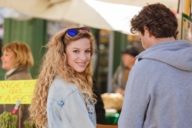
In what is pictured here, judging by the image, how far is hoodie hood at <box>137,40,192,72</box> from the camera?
110 inches

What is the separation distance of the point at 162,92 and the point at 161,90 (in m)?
0.01

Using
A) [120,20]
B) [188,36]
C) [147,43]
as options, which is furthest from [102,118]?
[147,43]

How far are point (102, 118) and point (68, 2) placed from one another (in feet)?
4.20

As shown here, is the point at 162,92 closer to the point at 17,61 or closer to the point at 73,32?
the point at 73,32

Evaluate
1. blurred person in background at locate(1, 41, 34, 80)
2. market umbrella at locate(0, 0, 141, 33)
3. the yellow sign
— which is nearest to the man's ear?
the yellow sign

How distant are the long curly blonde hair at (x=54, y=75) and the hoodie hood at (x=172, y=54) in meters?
0.56

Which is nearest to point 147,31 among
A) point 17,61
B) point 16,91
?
point 16,91

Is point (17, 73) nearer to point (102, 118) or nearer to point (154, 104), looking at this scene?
point (102, 118)

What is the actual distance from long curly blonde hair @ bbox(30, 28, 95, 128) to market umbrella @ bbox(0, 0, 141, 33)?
1759 mm

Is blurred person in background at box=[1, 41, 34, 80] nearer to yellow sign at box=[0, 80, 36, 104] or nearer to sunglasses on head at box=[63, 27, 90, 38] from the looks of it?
yellow sign at box=[0, 80, 36, 104]

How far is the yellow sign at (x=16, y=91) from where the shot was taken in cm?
448

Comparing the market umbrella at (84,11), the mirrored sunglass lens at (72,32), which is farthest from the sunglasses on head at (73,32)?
the market umbrella at (84,11)

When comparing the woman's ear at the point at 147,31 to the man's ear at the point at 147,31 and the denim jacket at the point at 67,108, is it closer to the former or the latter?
the man's ear at the point at 147,31

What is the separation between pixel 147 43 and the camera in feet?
9.53
